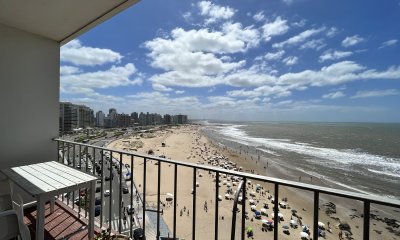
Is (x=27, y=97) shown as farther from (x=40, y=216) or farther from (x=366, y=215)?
(x=366, y=215)

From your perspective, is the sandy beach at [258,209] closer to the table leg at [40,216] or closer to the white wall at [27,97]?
the white wall at [27,97]

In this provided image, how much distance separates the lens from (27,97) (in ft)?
10.5

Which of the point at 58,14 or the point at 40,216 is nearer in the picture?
the point at 40,216

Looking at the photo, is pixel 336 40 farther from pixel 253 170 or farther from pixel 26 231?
Answer: pixel 26 231

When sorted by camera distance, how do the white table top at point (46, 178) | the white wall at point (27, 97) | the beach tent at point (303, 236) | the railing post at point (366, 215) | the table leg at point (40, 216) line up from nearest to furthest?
the railing post at point (366, 215) < the table leg at point (40, 216) < the white table top at point (46, 178) < the white wall at point (27, 97) < the beach tent at point (303, 236)

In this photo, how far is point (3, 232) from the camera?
1309mm

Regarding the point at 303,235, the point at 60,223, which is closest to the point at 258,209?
the point at 303,235

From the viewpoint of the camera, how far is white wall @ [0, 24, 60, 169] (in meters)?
2.99

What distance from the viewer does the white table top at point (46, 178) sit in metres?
1.79

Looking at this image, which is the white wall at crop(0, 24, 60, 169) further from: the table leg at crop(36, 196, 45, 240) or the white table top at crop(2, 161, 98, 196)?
the table leg at crop(36, 196, 45, 240)

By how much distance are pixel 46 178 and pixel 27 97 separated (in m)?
1.79

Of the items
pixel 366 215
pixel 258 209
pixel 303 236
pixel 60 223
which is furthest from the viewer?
pixel 258 209

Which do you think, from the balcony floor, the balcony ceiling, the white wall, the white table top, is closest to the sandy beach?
the balcony floor

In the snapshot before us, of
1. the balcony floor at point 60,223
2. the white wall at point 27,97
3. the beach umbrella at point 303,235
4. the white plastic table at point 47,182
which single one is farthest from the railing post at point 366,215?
the beach umbrella at point 303,235
